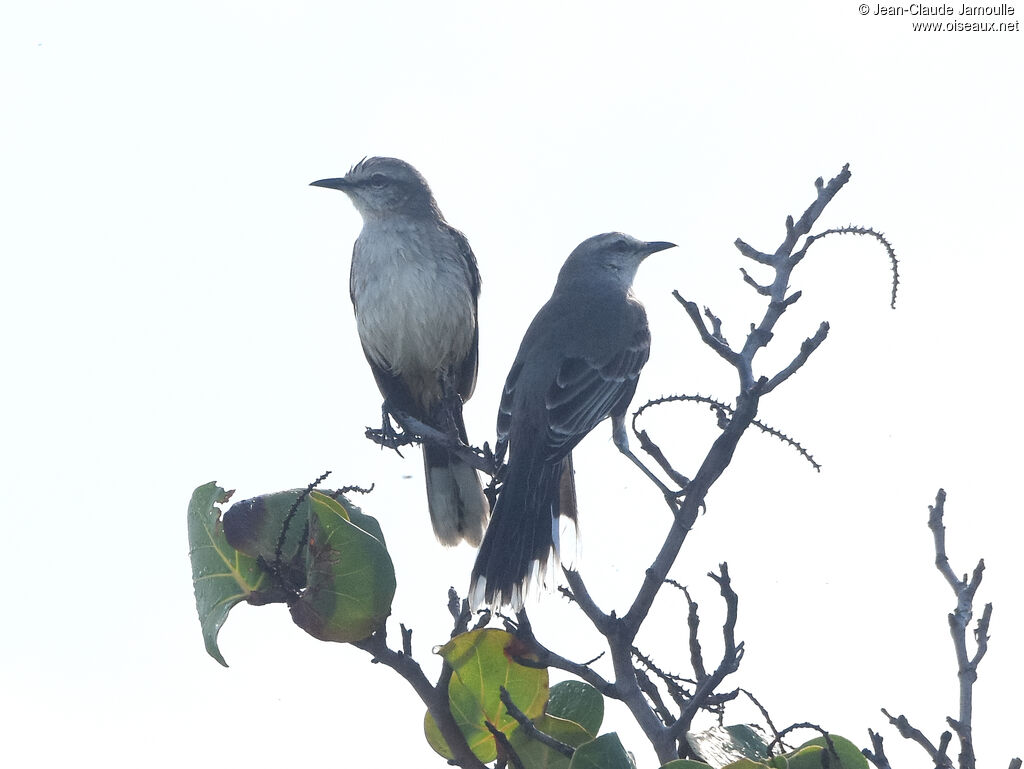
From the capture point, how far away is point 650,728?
3680 mm

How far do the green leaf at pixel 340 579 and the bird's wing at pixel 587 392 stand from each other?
260 centimetres

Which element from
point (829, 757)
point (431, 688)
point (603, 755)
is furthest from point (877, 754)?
point (431, 688)

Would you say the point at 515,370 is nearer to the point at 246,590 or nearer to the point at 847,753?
the point at 246,590

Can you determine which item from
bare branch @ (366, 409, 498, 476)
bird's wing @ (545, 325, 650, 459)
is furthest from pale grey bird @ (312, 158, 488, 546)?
bare branch @ (366, 409, 498, 476)

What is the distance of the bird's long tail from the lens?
5.22 metres

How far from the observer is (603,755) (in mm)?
3115

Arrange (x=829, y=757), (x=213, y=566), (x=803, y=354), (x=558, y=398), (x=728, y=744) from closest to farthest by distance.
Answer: (x=829, y=757) → (x=728, y=744) → (x=213, y=566) → (x=803, y=354) → (x=558, y=398)

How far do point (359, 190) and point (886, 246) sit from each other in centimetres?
501

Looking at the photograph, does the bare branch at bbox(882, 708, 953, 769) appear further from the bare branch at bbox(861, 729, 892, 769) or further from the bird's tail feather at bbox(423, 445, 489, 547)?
the bird's tail feather at bbox(423, 445, 489, 547)

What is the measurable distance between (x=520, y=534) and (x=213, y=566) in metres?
2.11

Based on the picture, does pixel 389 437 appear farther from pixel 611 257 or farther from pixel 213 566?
pixel 213 566

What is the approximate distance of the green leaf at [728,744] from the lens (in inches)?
130

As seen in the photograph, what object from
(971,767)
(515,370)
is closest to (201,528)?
(971,767)

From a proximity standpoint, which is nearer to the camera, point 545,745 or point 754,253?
point 545,745
